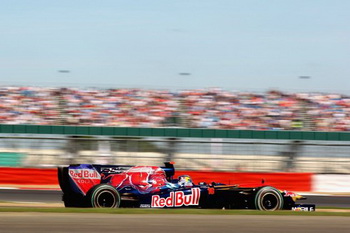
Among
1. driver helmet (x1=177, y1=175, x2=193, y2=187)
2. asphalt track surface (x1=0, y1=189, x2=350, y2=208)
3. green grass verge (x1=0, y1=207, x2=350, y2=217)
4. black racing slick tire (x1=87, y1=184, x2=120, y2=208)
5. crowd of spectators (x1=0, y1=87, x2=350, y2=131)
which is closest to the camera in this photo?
green grass verge (x1=0, y1=207, x2=350, y2=217)

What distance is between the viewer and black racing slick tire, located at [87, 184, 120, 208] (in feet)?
38.8

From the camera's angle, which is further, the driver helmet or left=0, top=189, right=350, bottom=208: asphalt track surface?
left=0, top=189, right=350, bottom=208: asphalt track surface

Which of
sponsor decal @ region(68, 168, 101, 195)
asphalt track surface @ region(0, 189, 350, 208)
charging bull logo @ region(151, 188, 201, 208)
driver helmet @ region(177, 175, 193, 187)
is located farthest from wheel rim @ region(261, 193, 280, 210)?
asphalt track surface @ region(0, 189, 350, 208)

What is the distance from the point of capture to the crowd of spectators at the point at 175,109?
23.9 metres

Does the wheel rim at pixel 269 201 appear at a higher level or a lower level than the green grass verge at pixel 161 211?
higher

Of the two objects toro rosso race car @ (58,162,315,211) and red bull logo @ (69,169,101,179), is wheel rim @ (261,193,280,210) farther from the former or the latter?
red bull logo @ (69,169,101,179)

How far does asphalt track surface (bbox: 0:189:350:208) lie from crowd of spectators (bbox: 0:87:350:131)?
618 cm

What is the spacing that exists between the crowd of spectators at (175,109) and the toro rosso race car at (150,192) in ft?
38.1

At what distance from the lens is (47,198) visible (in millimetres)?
15805

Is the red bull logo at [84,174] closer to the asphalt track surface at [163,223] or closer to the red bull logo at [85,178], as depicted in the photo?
the red bull logo at [85,178]

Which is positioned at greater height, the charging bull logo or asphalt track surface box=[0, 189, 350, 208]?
the charging bull logo

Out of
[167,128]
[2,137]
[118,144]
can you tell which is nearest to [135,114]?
[167,128]

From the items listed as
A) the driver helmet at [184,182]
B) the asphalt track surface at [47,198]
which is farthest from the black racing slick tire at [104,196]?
the asphalt track surface at [47,198]

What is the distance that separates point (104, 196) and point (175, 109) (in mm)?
12946
